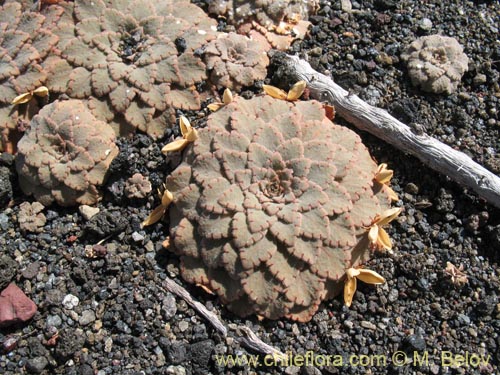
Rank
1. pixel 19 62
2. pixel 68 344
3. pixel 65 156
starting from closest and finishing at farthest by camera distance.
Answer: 1. pixel 68 344
2. pixel 65 156
3. pixel 19 62

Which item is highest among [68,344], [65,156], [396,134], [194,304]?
[396,134]

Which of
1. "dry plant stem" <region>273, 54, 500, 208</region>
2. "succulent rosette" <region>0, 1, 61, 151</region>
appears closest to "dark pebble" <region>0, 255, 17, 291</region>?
"succulent rosette" <region>0, 1, 61, 151</region>

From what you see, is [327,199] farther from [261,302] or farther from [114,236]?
[114,236]

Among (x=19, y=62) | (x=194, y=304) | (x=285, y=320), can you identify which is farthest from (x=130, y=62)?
(x=285, y=320)

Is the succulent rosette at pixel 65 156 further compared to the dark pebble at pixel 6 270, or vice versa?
the succulent rosette at pixel 65 156

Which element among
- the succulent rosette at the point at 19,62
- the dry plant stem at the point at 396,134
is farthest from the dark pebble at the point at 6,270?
the dry plant stem at the point at 396,134

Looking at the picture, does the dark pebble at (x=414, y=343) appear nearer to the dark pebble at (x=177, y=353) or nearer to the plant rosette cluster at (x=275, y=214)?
the plant rosette cluster at (x=275, y=214)

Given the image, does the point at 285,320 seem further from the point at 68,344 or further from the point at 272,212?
the point at 68,344

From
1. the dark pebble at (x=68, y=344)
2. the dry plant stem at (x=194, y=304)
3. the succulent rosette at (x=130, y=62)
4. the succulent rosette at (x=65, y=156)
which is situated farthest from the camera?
the succulent rosette at (x=130, y=62)
